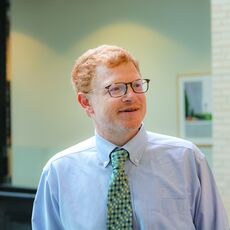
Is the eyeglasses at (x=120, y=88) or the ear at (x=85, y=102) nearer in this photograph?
the eyeglasses at (x=120, y=88)

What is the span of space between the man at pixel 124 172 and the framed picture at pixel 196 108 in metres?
2.32

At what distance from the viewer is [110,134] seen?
60.1 inches

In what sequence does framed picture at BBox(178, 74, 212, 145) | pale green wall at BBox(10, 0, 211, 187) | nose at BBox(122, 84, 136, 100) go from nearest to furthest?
1. nose at BBox(122, 84, 136, 100)
2. framed picture at BBox(178, 74, 212, 145)
3. pale green wall at BBox(10, 0, 211, 187)

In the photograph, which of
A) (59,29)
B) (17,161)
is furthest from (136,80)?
(17,161)

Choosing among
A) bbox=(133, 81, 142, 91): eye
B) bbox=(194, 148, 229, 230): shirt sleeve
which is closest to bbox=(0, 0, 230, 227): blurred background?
bbox=(194, 148, 229, 230): shirt sleeve

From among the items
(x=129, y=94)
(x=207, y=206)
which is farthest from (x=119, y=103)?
(x=207, y=206)

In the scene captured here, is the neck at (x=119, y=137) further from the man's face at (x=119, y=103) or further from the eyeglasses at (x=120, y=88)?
the eyeglasses at (x=120, y=88)

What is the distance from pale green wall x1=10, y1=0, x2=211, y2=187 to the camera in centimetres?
397

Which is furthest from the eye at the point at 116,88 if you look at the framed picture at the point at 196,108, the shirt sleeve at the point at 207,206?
the framed picture at the point at 196,108

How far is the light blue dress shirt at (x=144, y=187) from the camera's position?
143cm

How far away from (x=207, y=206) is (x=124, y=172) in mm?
313

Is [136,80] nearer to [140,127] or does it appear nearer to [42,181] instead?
[140,127]

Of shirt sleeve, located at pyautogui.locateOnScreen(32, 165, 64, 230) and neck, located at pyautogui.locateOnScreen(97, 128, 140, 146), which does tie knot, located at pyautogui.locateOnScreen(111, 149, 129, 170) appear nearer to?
neck, located at pyautogui.locateOnScreen(97, 128, 140, 146)

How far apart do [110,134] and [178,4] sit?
276 centimetres
